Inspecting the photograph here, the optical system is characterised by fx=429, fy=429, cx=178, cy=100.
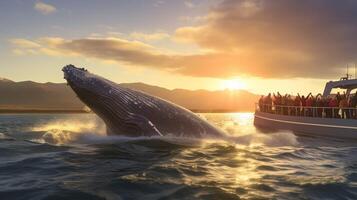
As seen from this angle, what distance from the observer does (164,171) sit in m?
8.76

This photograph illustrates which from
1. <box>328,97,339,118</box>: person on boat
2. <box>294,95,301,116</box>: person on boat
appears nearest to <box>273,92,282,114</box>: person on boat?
<box>294,95,301,116</box>: person on boat

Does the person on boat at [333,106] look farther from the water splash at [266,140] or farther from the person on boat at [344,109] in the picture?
the water splash at [266,140]

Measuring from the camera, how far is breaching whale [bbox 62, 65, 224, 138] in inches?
477

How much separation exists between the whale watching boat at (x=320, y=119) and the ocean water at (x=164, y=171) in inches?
464

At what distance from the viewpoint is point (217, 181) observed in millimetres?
7965

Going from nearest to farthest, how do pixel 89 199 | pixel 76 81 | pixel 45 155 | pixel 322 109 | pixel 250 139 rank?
pixel 89 199, pixel 45 155, pixel 76 81, pixel 250 139, pixel 322 109

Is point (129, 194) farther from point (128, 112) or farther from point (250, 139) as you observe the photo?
point (250, 139)

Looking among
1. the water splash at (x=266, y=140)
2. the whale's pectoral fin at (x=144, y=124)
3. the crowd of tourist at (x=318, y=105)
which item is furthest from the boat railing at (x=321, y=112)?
the whale's pectoral fin at (x=144, y=124)

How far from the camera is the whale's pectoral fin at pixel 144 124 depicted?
39.5 feet

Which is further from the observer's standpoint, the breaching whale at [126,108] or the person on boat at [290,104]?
the person on boat at [290,104]

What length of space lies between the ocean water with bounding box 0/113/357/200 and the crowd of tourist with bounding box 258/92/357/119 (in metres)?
12.8

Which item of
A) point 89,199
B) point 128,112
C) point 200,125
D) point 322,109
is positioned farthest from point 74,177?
point 322,109

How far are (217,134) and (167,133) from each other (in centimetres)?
208

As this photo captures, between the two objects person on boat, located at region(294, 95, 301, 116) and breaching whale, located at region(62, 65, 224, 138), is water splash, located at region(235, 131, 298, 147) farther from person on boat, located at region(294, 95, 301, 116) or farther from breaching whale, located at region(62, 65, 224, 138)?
person on boat, located at region(294, 95, 301, 116)
